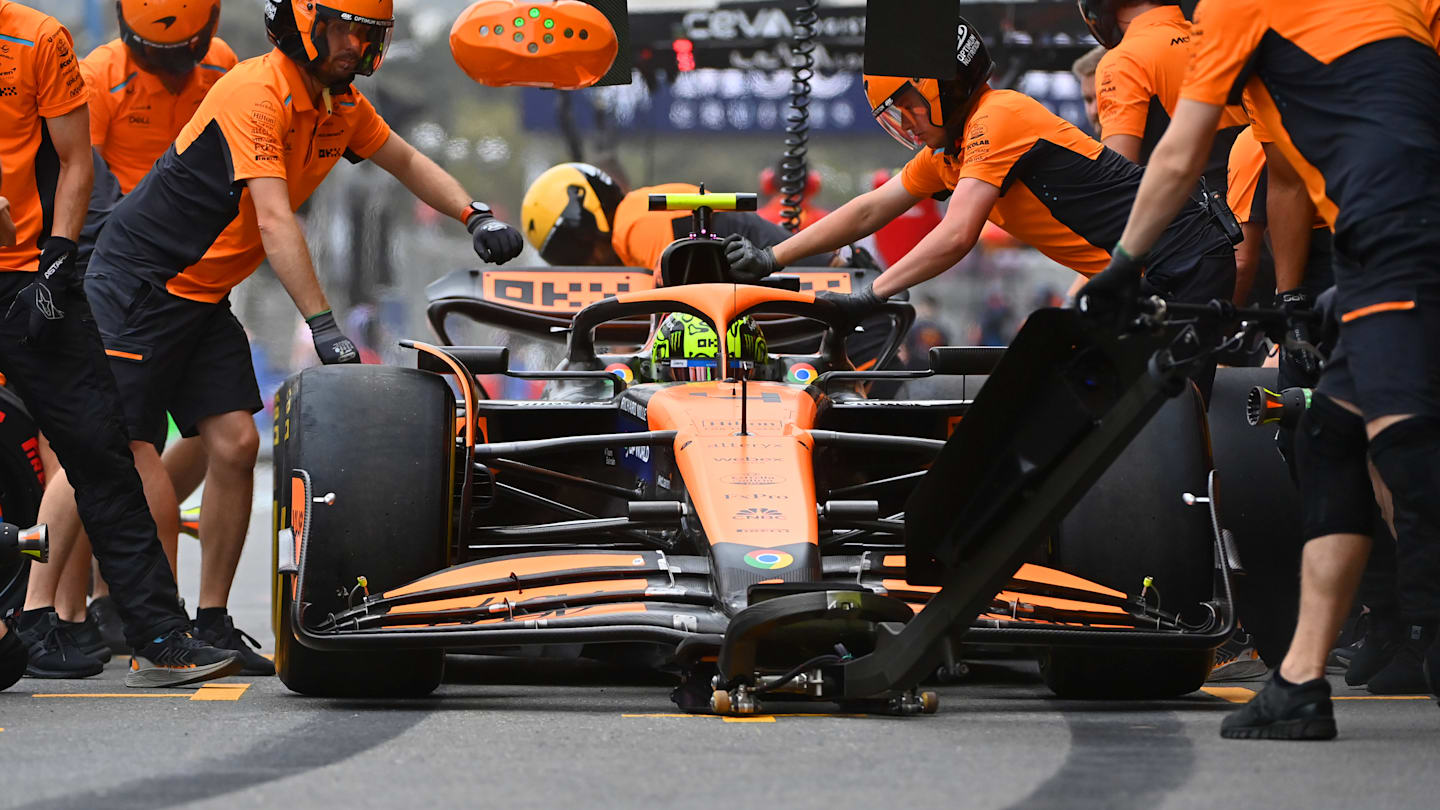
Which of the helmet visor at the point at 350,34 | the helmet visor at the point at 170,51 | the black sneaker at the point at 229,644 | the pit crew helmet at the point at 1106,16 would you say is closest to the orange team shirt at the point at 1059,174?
the pit crew helmet at the point at 1106,16

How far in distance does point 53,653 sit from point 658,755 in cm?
267

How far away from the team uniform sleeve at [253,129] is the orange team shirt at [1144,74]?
2.74 meters

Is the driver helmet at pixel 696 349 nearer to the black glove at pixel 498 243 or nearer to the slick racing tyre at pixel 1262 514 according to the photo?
the black glove at pixel 498 243

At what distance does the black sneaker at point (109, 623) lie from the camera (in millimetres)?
6246

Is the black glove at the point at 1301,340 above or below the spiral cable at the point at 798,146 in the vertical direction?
below

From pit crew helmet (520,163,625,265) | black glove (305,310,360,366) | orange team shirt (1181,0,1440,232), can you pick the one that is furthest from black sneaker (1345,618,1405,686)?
pit crew helmet (520,163,625,265)

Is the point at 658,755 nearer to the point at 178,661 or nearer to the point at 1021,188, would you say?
the point at 178,661

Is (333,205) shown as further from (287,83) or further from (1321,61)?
(1321,61)

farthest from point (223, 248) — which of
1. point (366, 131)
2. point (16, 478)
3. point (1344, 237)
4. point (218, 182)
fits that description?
point (1344, 237)

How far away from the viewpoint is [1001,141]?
18.4 feet

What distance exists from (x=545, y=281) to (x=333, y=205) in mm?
9920

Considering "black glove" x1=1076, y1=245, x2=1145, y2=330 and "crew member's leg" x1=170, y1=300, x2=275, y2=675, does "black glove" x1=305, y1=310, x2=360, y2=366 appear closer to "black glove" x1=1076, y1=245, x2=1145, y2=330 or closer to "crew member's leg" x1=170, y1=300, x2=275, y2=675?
"crew member's leg" x1=170, y1=300, x2=275, y2=675

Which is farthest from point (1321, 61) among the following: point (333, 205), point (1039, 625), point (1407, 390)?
point (333, 205)

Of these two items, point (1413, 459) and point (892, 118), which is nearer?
point (1413, 459)
